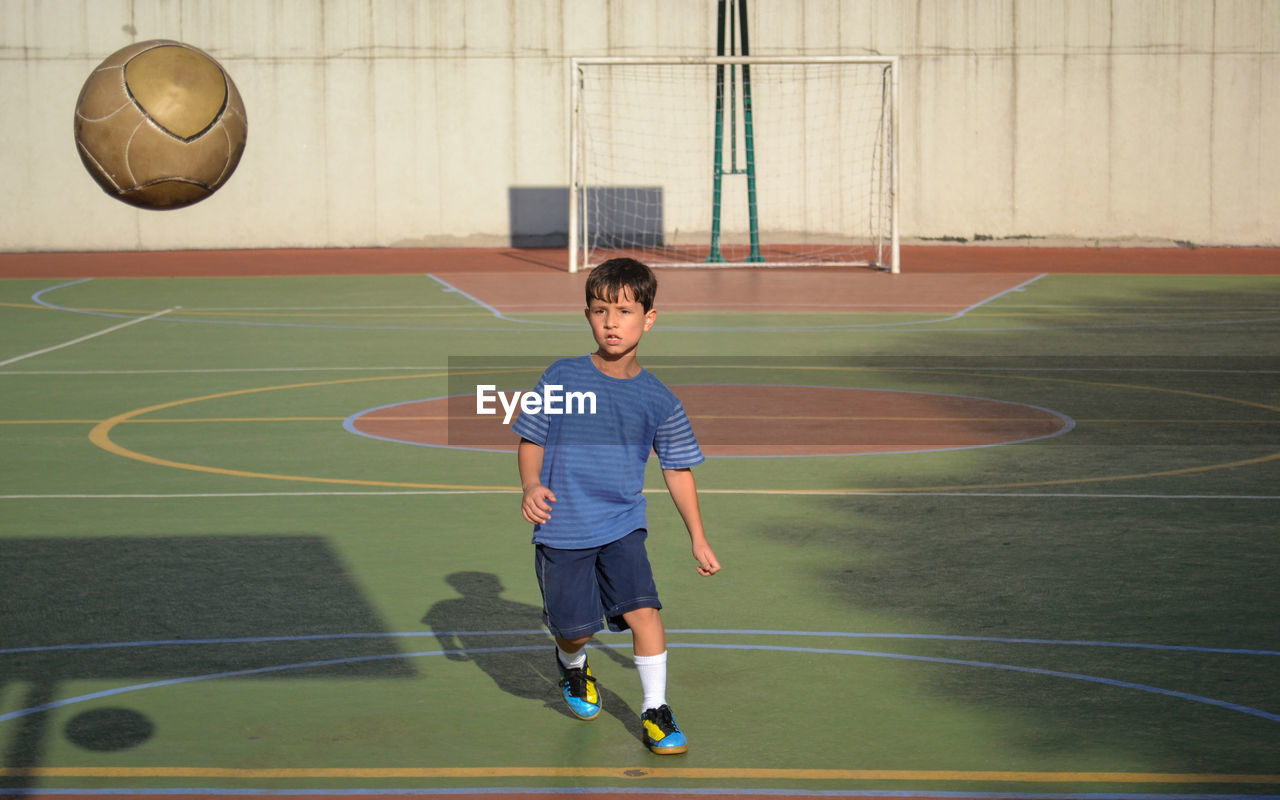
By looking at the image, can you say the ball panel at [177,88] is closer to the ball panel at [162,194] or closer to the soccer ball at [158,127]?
the soccer ball at [158,127]

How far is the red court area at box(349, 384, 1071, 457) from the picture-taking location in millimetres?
9312

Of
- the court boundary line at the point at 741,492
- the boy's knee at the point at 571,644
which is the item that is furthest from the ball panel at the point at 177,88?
the boy's knee at the point at 571,644

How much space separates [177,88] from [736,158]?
58.4ft

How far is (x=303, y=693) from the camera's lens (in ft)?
15.5

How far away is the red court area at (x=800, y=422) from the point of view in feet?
30.6

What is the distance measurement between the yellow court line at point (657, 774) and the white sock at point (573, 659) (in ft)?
1.44

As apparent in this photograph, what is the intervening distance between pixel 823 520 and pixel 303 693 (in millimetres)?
3123

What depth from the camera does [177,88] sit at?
12.0 m

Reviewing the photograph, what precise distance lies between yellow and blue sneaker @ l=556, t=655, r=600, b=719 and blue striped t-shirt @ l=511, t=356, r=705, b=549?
43 centimetres

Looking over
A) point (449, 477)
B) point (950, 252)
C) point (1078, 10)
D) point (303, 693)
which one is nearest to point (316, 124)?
point (950, 252)

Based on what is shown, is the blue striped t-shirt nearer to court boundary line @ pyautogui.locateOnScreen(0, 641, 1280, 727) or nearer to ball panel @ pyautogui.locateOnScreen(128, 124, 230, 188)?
court boundary line @ pyautogui.locateOnScreen(0, 641, 1280, 727)

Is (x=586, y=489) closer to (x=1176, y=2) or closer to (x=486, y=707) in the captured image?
(x=486, y=707)

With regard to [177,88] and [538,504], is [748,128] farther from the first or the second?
[538,504]

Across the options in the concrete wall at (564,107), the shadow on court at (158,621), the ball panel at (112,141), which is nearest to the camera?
the shadow on court at (158,621)
